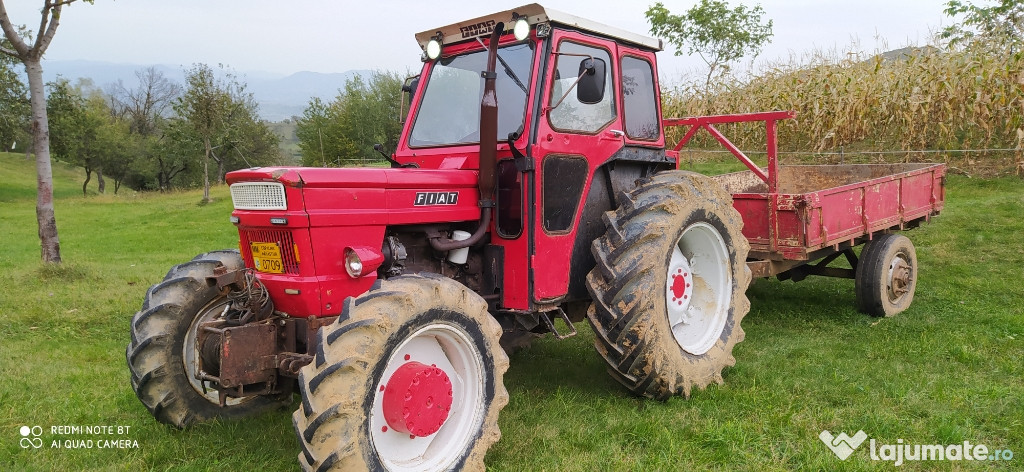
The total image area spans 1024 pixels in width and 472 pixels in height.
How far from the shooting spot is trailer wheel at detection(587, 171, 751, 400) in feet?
13.9

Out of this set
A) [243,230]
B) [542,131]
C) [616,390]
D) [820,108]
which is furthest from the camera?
[820,108]

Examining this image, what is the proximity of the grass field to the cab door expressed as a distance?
3.21 feet

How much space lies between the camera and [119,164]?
149 ft

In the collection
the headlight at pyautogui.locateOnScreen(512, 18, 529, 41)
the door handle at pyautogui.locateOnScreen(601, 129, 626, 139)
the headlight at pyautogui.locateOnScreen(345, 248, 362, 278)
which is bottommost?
the headlight at pyautogui.locateOnScreen(345, 248, 362, 278)

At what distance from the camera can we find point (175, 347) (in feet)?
12.7

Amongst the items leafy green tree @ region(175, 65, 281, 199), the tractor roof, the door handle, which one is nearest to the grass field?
the door handle

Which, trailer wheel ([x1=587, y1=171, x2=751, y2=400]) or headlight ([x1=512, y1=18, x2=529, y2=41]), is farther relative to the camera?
trailer wheel ([x1=587, y1=171, x2=751, y2=400])

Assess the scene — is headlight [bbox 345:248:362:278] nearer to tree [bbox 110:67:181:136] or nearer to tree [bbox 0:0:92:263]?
tree [bbox 0:0:92:263]

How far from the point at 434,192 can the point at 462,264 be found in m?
0.59

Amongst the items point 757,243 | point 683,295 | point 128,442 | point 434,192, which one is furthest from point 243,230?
point 757,243

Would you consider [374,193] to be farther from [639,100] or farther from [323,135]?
[323,135]

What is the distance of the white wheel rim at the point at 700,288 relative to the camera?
4961 mm

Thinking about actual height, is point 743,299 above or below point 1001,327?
above

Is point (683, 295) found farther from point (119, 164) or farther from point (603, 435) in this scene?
point (119, 164)
